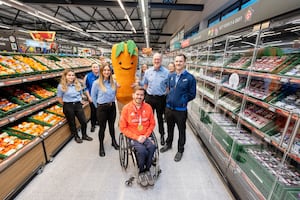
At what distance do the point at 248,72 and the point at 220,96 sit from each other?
1.07 m

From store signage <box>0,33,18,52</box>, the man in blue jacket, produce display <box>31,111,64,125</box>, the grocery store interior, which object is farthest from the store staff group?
store signage <box>0,33,18,52</box>

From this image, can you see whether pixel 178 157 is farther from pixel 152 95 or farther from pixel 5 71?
pixel 5 71

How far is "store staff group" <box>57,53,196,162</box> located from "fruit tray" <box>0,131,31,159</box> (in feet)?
2.74

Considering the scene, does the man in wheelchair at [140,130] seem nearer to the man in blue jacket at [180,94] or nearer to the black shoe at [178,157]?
the man in blue jacket at [180,94]

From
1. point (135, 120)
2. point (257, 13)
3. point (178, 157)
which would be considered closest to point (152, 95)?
point (135, 120)

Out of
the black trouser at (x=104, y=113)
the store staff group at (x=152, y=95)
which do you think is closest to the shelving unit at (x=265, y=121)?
the store staff group at (x=152, y=95)

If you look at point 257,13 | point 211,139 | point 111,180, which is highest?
point 257,13

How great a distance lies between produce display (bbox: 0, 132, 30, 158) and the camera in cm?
200

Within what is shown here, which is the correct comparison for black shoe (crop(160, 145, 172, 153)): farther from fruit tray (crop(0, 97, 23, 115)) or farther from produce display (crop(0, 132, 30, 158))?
fruit tray (crop(0, 97, 23, 115))

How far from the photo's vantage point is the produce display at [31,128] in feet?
8.08

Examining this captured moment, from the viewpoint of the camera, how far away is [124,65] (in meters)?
2.87

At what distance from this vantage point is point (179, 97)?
244 centimetres

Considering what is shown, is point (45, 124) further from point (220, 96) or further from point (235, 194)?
point (220, 96)

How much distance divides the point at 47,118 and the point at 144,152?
2045 millimetres
